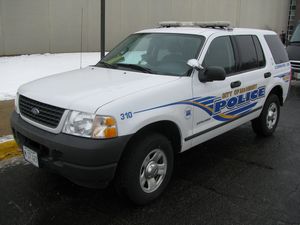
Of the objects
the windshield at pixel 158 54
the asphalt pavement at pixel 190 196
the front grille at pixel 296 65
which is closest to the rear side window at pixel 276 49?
the asphalt pavement at pixel 190 196

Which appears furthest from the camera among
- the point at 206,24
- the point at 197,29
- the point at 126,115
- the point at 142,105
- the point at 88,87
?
the point at 206,24

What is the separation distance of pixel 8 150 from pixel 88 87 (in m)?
1.95

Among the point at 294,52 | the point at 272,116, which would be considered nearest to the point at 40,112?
the point at 272,116

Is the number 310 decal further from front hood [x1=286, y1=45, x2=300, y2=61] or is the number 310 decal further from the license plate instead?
front hood [x1=286, y1=45, x2=300, y2=61]

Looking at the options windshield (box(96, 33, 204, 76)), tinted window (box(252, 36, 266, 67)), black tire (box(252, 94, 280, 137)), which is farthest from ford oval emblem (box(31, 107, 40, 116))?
black tire (box(252, 94, 280, 137))

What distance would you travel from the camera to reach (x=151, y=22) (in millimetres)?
17031

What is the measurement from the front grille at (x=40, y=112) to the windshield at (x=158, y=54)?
122 cm

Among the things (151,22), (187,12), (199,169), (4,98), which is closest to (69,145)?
(199,169)

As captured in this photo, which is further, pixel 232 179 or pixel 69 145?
pixel 232 179

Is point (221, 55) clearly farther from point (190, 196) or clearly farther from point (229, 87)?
point (190, 196)

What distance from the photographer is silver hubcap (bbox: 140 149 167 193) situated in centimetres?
367

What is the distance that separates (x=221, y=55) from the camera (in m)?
4.63

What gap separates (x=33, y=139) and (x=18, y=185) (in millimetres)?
927

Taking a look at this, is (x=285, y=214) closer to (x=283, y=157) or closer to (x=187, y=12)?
(x=283, y=157)
